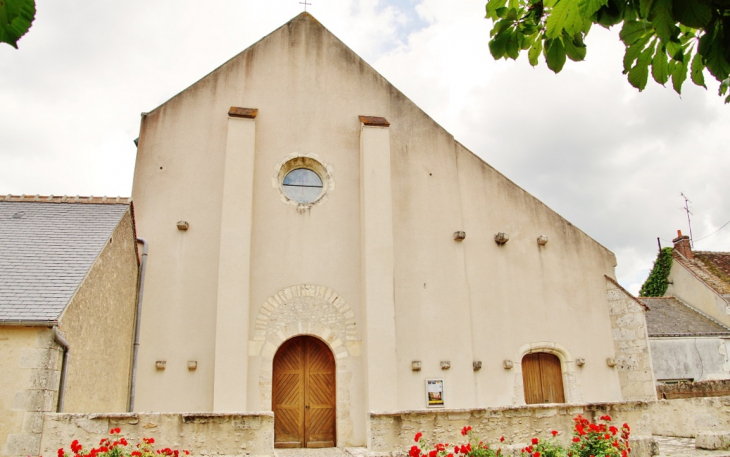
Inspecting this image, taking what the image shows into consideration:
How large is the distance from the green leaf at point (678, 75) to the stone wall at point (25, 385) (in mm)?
6739

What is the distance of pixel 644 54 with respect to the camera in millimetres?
2514

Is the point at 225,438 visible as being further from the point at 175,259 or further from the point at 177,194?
the point at 177,194

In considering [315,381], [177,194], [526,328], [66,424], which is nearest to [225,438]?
[66,424]

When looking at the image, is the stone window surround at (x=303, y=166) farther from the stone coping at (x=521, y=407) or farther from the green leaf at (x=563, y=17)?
the green leaf at (x=563, y=17)

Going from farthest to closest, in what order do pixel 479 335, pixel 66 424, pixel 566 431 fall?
pixel 479 335, pixel 566 431, pixel 66 424

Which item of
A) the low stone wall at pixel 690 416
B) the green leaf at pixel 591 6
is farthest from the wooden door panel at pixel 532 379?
the green leaf at pixel 591 6

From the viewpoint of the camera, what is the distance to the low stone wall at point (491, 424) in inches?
288

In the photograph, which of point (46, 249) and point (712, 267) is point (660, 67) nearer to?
point (46, 249)

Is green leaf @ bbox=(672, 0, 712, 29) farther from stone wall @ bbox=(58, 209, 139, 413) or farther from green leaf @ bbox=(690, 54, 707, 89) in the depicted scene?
stone wall @ bbox=(58, 209, 139, 413)

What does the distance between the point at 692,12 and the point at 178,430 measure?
6.36 m

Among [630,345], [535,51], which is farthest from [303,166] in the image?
[535,51]

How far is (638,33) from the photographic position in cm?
251

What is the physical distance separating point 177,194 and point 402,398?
5.52m

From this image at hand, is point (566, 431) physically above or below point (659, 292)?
below
